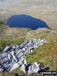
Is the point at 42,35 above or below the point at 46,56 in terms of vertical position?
below

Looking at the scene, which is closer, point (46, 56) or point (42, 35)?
point (46, 56)

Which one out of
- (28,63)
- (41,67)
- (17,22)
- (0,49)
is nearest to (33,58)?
(28,63)

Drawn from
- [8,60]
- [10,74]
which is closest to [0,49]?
[8,60]

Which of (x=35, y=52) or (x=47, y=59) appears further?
(x=35, y=52)

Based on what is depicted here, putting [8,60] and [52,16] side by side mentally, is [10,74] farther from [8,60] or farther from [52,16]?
[52,16]

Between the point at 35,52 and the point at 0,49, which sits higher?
the point at 35,52

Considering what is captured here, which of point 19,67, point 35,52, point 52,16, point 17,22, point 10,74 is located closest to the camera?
point 10,74

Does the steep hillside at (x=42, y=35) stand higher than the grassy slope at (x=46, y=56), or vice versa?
the grassy slope at (x=46, y=56)

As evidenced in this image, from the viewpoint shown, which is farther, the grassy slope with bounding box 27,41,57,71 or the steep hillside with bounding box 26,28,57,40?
the steep hillside with bounding box 26,28,57,40

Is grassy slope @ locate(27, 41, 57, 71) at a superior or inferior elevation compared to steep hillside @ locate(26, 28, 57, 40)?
superior

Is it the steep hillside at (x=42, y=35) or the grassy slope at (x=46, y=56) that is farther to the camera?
the steep hillside at (x=42, y=35)

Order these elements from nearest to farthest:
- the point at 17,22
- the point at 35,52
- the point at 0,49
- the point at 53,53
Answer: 1. the point at 53,53
2. the point at 35,52
3. the point at 0,49
4. the point at 17,22
